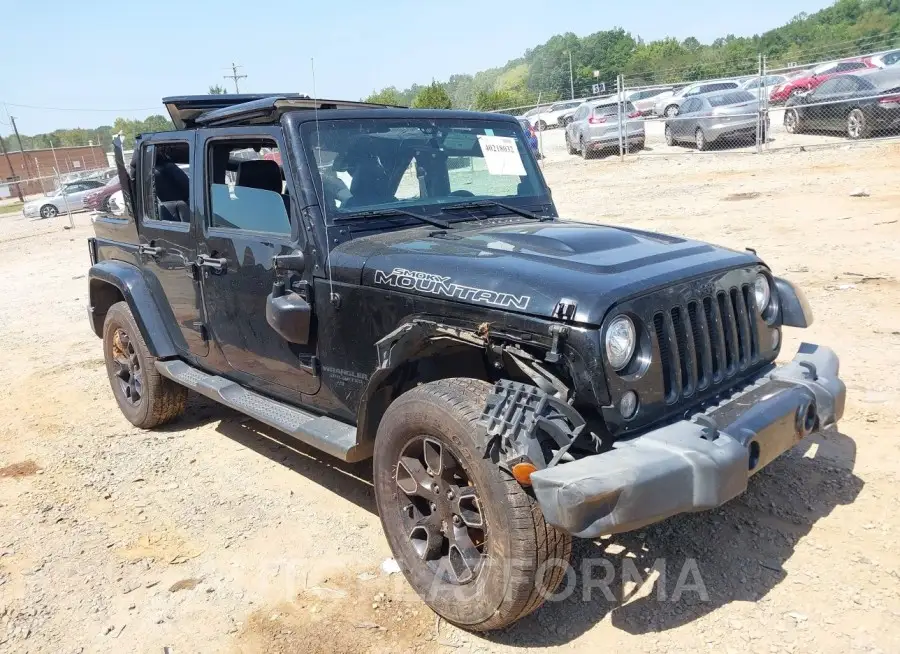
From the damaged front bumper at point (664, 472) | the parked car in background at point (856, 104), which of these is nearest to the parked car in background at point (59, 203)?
the parked car in background at point (856, 104)

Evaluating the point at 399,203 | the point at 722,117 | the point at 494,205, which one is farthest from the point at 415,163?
the point at 722,117

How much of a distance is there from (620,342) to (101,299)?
434 centimetres

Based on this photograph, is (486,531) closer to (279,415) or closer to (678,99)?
(279,415)

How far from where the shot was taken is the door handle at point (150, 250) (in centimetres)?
463

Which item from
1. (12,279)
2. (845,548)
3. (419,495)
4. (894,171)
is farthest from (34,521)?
(894,171)

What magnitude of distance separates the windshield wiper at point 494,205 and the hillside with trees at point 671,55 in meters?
26.5

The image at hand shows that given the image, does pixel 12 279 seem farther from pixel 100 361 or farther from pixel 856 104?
pixel 856 104

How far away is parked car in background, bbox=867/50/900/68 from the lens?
595 inches

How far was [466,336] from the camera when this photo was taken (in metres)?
2.78

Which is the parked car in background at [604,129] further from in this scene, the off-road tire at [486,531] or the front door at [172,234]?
the off-road tire at [486,531]

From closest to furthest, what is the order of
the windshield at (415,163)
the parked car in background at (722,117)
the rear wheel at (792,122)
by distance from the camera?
the windshield at (415,163) → the parked car in background at (722,117) → the rear wheel at (792,122)

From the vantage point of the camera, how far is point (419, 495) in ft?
9.87

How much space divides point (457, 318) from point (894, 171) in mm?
12009

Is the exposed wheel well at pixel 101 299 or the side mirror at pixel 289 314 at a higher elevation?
the side mirror at pixel 289 314
